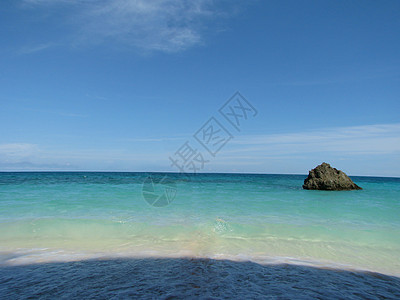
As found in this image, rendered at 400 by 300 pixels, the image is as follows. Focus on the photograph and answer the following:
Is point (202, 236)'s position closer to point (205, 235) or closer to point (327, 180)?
point (205, 235)

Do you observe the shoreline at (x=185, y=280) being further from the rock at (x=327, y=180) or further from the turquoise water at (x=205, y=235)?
the rock at (x=327, y=180)

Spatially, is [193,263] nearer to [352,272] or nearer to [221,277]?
[221,277]

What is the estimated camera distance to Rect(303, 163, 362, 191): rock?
81.9 ft

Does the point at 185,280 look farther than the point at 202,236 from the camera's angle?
No

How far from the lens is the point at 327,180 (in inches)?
988

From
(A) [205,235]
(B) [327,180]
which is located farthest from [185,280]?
(B) [327,180]

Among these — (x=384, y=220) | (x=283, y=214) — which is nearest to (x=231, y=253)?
(x=283, y=214)

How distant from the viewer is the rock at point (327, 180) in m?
25.0

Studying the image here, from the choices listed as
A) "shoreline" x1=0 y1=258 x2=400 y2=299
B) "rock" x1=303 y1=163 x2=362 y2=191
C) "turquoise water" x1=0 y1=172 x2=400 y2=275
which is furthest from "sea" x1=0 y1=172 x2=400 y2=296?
"rock" x1=303 y1=163 x2=362 y2=191

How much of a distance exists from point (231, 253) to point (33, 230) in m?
5.86

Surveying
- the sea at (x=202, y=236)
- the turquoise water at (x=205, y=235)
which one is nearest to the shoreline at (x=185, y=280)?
the sea at (x=202, y=236)

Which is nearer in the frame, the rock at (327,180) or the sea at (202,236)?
the sea at (202,236)

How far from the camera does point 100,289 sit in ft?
11.3

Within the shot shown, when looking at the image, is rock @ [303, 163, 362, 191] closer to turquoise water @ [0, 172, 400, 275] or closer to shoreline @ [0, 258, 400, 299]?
turquoise water @ [0, 172, 400, 275]
